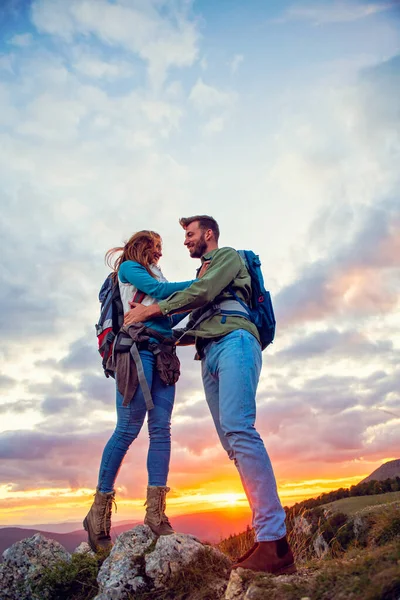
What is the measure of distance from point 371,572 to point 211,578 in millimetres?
1968

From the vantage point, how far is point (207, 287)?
510cm

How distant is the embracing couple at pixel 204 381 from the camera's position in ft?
14.3

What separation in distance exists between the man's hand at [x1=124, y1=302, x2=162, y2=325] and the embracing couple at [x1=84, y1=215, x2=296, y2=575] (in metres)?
0.01

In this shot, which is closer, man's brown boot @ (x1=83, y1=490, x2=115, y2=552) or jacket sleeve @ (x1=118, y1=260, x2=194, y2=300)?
man's brown boot @ (x1=83, y1=490, x2=115, y2=552)

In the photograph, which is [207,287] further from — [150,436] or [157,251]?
[150,436]

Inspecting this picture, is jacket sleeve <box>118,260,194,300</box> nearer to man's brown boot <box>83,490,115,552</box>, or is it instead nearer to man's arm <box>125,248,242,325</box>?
man's arm <box>125,248,242,325</box>

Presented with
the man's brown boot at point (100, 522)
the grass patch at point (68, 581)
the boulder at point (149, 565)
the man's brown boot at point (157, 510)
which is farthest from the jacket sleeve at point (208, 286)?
the grass patch at point (68, 581)

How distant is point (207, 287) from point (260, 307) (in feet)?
2.46

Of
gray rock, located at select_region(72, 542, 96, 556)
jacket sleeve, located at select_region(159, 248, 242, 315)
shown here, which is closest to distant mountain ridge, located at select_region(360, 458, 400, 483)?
gray rock, located at select_region(72, 542, 96, 556)

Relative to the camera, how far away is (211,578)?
15.5 ft

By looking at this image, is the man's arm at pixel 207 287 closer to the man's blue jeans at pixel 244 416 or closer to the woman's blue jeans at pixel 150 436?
the man's blue jeans at pixel 244 416

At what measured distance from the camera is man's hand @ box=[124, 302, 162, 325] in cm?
557

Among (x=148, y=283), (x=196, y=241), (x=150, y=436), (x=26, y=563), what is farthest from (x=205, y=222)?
(x=26, y=563)

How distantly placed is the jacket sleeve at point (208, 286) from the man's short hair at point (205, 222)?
2.33 ft
